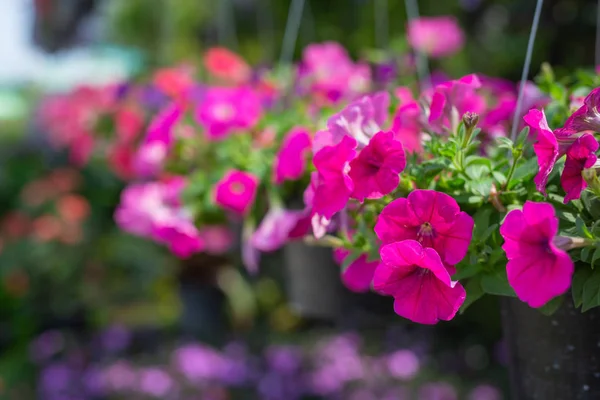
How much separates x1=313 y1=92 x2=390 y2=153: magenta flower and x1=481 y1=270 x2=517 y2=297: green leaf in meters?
0.18

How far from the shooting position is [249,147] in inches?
46.9

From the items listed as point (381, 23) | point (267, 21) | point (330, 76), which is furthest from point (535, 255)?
point (267, 21)

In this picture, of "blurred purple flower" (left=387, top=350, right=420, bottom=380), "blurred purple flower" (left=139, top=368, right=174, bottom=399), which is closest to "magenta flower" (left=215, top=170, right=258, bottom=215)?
"blurred purple flower" (left=387, top=350, right=420, bottom=380)

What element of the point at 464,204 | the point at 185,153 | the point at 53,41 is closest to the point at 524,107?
the point at 464,204

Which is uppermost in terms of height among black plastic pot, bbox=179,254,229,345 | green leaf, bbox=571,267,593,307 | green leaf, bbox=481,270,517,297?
green leaf, bbox=571,267,593,307

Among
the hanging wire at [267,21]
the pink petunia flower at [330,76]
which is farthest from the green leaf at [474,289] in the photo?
the hanging wire at [267,21]

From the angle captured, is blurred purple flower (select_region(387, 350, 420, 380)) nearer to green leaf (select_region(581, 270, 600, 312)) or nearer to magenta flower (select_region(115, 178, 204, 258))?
magenta flower (select_region(115, 178, 204, 258))

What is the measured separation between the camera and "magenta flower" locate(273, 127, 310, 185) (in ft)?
3.32

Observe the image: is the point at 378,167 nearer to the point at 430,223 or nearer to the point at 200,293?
the point at 430,223

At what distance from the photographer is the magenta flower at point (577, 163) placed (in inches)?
22.1

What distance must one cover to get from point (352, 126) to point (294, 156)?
31cm

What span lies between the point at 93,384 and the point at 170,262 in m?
0.53

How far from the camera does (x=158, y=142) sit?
130cm

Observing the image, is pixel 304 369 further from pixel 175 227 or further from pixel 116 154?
pixel 175 227
